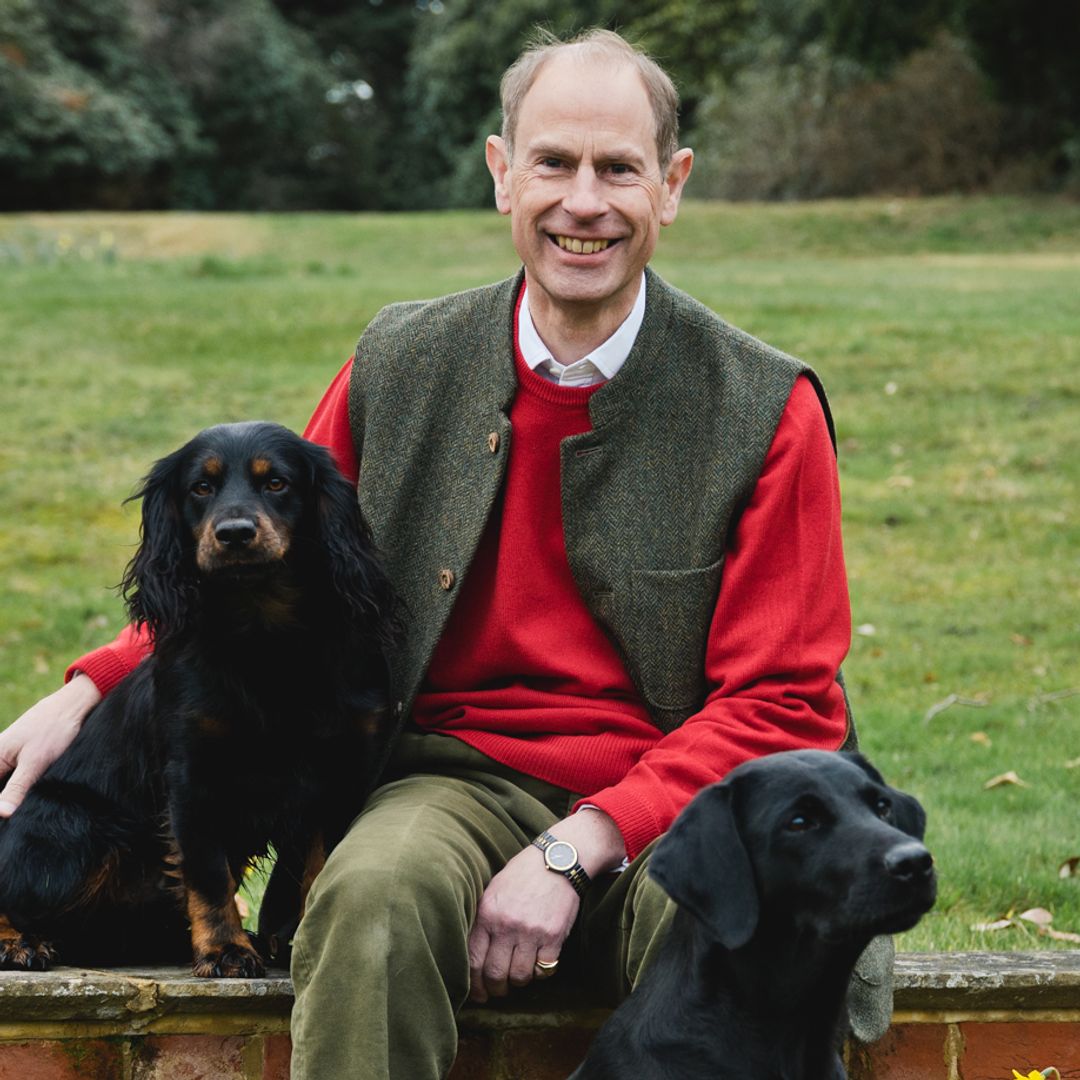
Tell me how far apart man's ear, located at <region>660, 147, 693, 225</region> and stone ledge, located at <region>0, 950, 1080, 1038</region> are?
156cm

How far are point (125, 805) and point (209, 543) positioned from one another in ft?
1.83

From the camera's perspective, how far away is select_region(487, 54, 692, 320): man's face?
10.2 feet

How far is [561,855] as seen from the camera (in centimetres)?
274

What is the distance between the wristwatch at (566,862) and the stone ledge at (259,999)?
11.5 inches

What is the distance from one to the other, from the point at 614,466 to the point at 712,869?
97 cm

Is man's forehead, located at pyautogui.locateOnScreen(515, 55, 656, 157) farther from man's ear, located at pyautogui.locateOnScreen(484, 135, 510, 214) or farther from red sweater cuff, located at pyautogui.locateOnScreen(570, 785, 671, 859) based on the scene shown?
red sweater cuff, located at pyautogui.locateOnScreen(570, 785, 671, 859)

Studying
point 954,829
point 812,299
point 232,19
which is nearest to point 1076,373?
point 812,299

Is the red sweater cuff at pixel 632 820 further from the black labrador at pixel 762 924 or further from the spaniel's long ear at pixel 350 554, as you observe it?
the spaniel's long ear at pixel 350 554

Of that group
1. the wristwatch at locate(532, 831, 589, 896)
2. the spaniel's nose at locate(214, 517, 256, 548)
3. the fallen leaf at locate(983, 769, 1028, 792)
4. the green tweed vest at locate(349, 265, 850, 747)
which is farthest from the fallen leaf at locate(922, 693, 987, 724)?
the spaniel's nose at locate(214, 517, 256, 548)

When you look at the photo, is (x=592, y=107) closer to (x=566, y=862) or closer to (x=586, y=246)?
(x=586, y=246)

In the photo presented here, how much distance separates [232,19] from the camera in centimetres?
3331

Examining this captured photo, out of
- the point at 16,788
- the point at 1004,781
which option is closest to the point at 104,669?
the point at 16,788

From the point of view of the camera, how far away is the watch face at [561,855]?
8.94 ft

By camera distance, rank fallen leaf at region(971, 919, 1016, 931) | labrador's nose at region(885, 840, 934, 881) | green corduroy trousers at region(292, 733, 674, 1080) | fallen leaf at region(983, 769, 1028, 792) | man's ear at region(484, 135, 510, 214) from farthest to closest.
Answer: fallen leaf at region(983, 769, 1028, 792)
fallen leaf at region(971, 919, 1016, 931)
man's ear at region(484, 135, 510, 214)
green corduroy trousers at region(292, 733, 674, 1080)
labrador's nose at region(885, 840, 934, 881)
